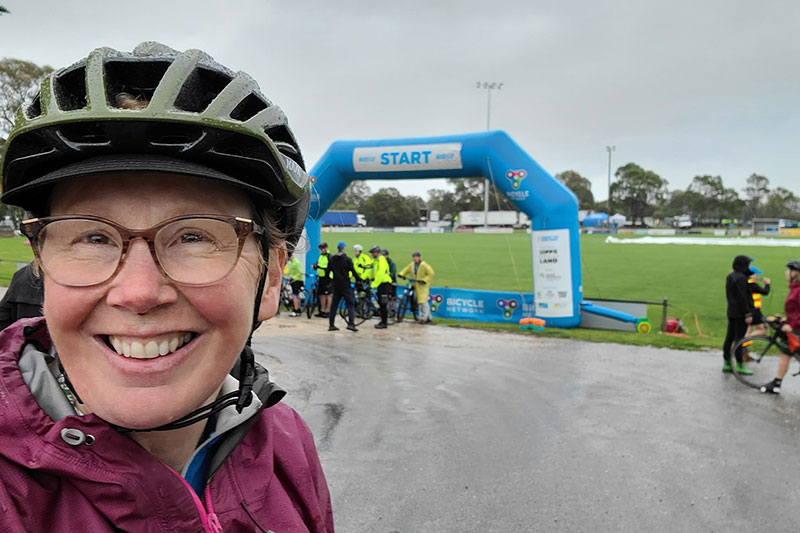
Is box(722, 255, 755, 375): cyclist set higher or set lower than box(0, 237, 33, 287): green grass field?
lower

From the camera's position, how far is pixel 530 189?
11.5 metres

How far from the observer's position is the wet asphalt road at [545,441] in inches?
157

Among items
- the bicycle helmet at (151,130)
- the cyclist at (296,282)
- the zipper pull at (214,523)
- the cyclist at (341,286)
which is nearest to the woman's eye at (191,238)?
the bicycle helmet at (151,130)

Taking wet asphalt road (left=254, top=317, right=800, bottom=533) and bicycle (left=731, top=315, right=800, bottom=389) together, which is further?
bicycle (left=731, top=315, right=800, bottom=389)

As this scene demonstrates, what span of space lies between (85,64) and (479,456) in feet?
15.1

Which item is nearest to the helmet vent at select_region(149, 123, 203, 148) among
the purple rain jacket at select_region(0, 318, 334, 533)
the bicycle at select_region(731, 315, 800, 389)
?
the purple rain jacket at select_region(0, 318, 334, 533)

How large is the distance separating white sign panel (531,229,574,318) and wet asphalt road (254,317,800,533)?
9.10 feet

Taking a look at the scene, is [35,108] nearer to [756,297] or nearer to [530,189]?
[756,297]

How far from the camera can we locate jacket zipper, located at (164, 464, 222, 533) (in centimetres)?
111

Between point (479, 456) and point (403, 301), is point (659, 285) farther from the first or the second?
point (479, 456)

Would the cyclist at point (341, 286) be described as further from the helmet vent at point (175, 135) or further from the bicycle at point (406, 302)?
the helmet vent at point (175, 135)

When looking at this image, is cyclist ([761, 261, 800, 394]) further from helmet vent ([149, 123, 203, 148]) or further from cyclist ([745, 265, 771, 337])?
helmet vent ([149, 123, 203, 148])

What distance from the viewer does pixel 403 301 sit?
13367 millimetres

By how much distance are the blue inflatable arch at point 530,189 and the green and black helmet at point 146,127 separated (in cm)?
993
